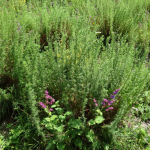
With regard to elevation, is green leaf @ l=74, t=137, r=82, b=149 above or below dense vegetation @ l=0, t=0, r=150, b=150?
below

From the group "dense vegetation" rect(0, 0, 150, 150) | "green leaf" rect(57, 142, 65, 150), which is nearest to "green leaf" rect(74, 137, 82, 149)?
"dense vegetation" rect(0, 0, 150, 150)

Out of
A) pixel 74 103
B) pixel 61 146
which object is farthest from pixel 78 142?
pixel 74 103

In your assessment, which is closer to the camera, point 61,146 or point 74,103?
point 61,146

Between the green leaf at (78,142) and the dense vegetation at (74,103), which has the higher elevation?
the dense vegetation at (74,103)

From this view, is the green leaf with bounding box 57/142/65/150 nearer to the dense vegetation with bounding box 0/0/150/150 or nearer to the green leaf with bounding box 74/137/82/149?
the dense vegetation with bounding box 0/0/150/150

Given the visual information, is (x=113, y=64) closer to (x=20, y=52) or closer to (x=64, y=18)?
(x=20, y=52)

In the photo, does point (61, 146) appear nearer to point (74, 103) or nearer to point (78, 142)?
point (78, 142)

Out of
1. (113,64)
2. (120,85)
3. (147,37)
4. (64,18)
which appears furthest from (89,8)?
(120,85)

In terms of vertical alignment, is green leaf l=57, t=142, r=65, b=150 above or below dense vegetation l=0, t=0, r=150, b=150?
below

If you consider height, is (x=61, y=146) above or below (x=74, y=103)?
below

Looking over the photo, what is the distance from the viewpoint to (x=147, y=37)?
3.17m

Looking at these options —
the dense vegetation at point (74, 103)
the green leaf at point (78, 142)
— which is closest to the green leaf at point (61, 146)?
the dense vegetation at point (74, 103)

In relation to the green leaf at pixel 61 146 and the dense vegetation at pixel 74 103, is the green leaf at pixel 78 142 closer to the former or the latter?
the dense vegetation at pixel 74 103

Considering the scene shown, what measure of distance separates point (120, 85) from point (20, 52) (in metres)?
1.37
